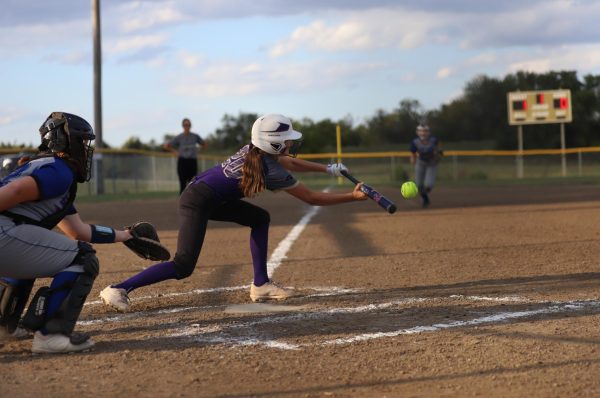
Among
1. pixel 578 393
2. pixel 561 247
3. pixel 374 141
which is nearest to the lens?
pixel 578 393

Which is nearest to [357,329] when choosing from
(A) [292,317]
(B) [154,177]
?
(A) [292,317]

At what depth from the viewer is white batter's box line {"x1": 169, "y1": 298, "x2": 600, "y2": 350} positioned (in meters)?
5.30

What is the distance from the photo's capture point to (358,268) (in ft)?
28.7

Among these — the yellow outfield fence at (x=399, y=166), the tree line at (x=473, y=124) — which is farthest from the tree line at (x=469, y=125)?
the yellow outfield fence at (x=399, y=166)

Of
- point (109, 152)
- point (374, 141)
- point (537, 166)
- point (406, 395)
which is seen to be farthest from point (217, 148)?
point (406, 395)

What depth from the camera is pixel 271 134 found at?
6410 mm

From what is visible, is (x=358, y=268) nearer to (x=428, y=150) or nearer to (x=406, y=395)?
(x=406, y=395)

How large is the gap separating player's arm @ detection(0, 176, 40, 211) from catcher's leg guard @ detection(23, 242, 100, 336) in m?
0.53

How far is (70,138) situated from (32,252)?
715 mm

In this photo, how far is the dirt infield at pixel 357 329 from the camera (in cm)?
434

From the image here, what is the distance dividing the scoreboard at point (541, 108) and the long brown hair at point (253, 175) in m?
35.5

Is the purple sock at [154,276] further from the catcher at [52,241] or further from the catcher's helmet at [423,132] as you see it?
the catcher's helmet at [423,132]

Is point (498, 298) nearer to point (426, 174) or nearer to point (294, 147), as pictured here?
point (294, 147)

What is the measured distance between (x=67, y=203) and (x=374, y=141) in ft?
218
